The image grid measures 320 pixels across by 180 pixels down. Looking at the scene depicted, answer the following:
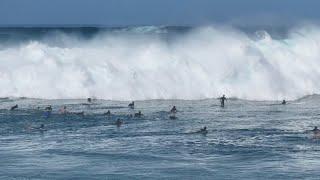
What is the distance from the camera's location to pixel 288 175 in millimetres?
24625

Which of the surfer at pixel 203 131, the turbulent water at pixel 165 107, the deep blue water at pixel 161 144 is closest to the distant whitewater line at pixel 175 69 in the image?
the turbulent water at pixel 165 107

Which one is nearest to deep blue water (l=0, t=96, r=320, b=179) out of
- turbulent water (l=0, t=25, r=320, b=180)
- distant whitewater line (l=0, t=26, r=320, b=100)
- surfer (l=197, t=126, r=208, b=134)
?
turbulent water (l=0, t=25, r=320, b=180)

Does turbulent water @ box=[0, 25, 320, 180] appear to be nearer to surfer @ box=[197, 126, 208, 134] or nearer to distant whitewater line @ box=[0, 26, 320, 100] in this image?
distant whitewater line @ box=[0, 26, 320, 100]

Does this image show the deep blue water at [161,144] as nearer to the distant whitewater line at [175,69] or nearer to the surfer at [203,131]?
the surfer at [203,131]

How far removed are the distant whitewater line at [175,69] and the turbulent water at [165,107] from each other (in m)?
0.08

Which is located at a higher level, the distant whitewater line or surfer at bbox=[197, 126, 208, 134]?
the distant whitewater line

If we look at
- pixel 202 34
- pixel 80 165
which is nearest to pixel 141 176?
pixel 80 165

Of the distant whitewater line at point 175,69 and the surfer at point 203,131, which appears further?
the distant whitewater line at point 175,69

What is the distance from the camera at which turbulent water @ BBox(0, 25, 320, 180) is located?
26.3 metres

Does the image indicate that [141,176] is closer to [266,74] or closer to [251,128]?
[251,128]

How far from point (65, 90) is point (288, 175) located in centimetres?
2896

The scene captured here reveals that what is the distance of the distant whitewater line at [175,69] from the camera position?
51.3 metres

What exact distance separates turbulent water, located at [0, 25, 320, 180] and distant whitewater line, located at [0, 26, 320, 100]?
8 centimetres

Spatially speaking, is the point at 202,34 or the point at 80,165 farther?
the point at 202,34
